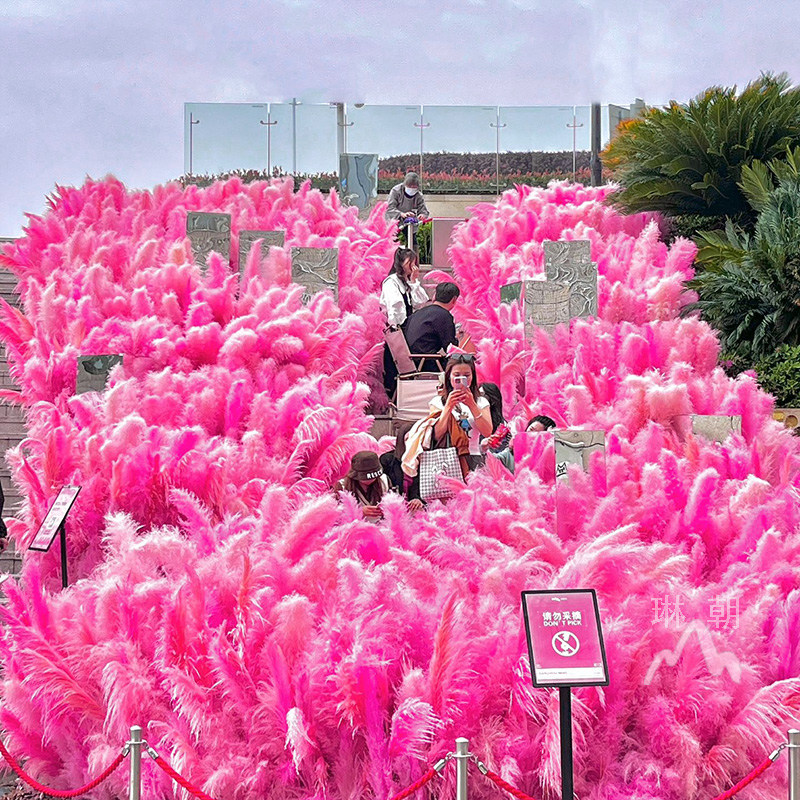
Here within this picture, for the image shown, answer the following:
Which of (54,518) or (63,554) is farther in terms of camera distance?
(63,554)

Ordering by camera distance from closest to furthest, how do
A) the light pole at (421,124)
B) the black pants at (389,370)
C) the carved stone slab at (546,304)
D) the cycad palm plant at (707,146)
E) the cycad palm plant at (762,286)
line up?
the cycad palm plant at (762,286) < the carved stone slab at (546,304) < the black pants at (389,370) < the cycad palm plant at (707,146) < the light pole at (421,124)

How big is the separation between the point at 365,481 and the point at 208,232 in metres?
4.05

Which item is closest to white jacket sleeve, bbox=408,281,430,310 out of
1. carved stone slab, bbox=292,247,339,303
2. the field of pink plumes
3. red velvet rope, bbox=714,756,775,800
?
carved stone slab, bbox=292,247,339,303

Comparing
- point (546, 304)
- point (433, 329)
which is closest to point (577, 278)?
point (546, 304)

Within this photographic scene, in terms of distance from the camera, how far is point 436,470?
7.03 m

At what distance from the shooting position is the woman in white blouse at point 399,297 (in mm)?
9664

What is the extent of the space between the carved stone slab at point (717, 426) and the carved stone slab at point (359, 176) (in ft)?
29.3

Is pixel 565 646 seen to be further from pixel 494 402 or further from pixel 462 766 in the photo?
pixel 494 402

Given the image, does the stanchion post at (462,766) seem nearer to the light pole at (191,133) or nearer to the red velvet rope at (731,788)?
the red velvet rope at (731,788)

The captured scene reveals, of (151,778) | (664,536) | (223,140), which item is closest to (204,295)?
(664,536)

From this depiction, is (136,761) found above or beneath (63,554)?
beneath

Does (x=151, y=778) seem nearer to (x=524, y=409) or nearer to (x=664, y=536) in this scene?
(x=664, y=536)

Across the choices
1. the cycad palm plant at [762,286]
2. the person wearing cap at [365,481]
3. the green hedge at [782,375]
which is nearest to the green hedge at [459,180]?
the cycad palm plant at [762,286]

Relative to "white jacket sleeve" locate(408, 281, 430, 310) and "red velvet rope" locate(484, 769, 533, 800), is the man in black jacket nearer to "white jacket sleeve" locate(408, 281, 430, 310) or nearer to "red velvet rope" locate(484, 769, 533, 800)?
"white jacket sleeve" locate(408, 281, 430, 310)
